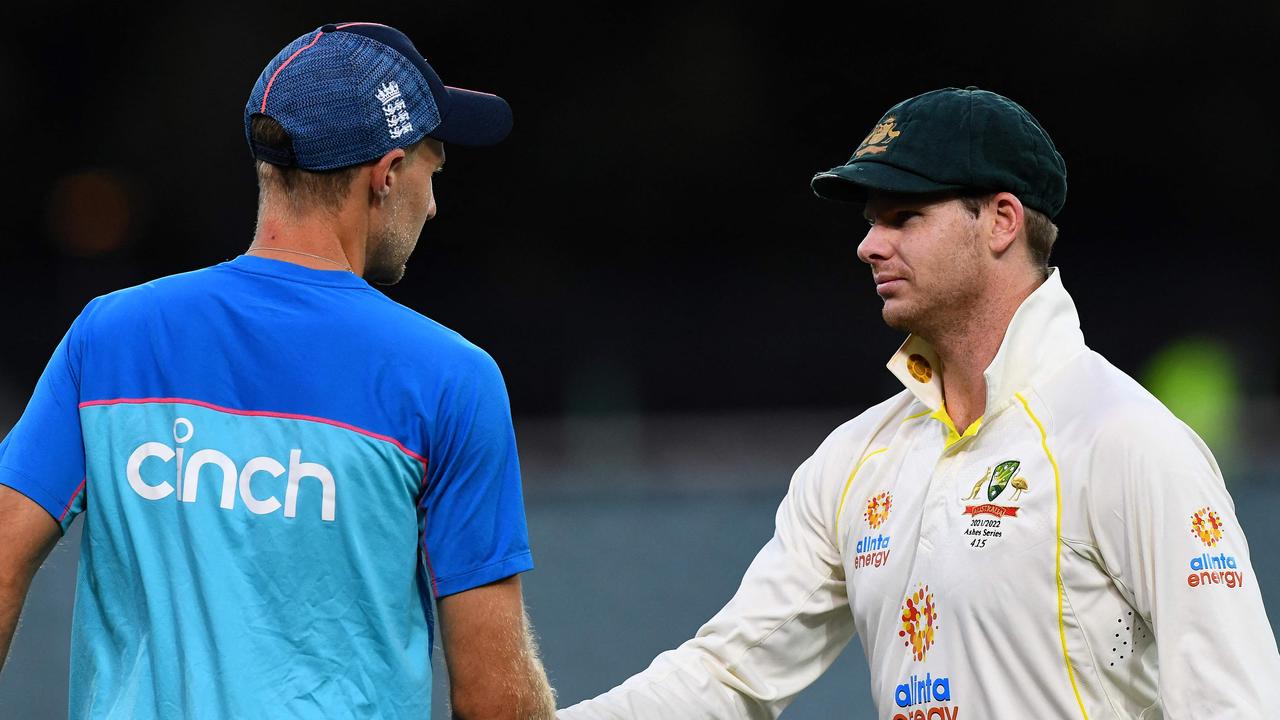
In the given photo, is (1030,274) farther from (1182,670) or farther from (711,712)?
(711,712)

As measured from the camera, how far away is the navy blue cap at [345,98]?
6.19 feet

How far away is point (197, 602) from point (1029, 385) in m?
1.32

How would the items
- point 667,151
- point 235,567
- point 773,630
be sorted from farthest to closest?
point 667,151 → point 773,630 → point 235,567

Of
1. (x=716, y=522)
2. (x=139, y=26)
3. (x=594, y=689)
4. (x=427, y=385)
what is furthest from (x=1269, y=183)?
(x=427, y=385)

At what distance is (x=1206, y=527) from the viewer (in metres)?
2.12

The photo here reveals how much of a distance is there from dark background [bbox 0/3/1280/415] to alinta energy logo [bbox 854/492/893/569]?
6151mm

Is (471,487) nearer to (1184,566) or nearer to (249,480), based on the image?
(249,480)

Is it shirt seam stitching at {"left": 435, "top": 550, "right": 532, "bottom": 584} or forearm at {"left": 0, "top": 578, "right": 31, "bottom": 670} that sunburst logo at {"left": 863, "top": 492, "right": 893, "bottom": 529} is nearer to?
shirt seam stitching at {"left": 435, "top": 550, "right": 532, "bottom": 584}

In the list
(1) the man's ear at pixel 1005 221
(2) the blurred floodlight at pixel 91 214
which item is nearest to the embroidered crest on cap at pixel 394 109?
(1) the man's ear at pixel 1005 221

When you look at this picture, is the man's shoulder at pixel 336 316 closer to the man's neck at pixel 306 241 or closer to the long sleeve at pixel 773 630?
the man's neck at pixel 306 241

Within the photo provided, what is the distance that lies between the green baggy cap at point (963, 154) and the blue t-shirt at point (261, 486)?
36.9 inches

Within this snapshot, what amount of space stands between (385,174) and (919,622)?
1.09 metres

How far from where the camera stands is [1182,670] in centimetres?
207

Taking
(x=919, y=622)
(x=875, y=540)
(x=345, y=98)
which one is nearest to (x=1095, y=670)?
(x=919, y=622)
